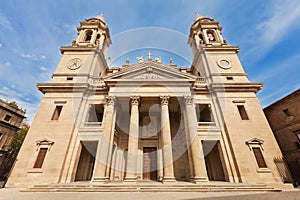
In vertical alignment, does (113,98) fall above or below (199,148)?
above

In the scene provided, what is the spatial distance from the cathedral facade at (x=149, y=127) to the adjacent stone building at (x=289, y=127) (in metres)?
3.51

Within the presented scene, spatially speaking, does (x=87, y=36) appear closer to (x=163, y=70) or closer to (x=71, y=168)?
(x=163, y=70)

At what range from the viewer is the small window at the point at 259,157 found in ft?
45.1

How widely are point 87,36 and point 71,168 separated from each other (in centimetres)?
2288

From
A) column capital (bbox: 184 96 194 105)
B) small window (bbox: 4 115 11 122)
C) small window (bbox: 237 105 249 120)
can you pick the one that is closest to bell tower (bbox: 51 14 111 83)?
small window (bbox: 4 115 11 122)

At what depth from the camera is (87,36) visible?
26.9 metres

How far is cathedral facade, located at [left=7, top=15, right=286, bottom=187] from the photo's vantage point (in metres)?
13.5

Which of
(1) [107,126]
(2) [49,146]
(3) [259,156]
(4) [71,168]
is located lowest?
(4) [71,168]

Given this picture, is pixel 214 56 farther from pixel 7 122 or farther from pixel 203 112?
pixel 7 122

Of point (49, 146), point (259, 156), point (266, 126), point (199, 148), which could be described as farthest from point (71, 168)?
point (266, 126)

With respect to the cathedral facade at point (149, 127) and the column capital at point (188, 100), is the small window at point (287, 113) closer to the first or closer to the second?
the cathedral facade at point (149, 127)

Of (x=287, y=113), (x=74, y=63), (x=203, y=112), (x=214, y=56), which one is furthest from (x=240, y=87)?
(x=74, y=63)

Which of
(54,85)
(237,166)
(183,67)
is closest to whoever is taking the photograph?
(237,166)

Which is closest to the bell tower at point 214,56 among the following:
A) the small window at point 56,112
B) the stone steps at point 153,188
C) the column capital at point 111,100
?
the stone steps at point 153,188
